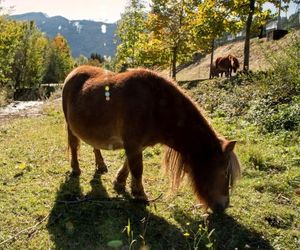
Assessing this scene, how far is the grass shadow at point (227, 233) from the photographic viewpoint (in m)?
4.84

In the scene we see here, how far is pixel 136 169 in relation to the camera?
5.77 m

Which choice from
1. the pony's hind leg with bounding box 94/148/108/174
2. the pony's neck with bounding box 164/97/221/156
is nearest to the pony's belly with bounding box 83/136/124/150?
the pony's neck with bounding box 164/97/221/156

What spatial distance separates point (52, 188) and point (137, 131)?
2115 mm

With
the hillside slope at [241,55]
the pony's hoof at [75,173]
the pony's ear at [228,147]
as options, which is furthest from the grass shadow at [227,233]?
the hillside slope at [241,55]

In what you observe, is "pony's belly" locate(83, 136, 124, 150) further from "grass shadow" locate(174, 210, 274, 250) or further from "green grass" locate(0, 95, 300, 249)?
"grass shadow" locate(174, 210, 274, 250)

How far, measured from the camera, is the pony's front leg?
18.6 feet

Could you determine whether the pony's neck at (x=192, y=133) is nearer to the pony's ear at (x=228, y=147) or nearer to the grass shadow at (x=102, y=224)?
the pony's ear at (x=228, y=147)

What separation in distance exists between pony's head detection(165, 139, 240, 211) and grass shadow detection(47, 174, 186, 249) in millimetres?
625

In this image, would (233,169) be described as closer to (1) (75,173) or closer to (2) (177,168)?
(2) (177,168)

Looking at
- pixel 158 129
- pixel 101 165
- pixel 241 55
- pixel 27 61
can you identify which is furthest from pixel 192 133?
pixel 27 61

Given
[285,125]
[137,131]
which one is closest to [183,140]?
[137,131]

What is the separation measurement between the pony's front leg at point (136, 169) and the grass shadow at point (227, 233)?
69cm

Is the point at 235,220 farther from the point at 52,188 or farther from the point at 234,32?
the point at 234,32

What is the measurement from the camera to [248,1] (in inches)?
714
